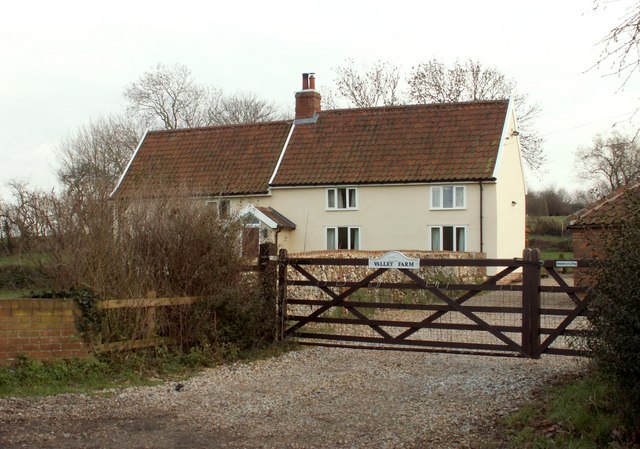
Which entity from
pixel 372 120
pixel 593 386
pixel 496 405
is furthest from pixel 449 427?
pixel 372 120

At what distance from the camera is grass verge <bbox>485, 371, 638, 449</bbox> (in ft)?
21.2

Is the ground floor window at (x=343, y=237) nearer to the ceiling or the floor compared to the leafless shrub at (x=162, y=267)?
nearer to the ceiling

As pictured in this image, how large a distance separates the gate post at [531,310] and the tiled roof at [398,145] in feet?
59.5

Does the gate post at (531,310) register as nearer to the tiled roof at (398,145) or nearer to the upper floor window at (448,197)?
the tiled roof at (398,145)

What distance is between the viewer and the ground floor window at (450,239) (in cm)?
2972

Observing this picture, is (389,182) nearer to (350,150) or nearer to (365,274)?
(350,150)

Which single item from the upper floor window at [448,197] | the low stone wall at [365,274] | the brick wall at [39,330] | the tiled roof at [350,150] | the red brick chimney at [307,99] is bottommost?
the brick wall at [39,330]

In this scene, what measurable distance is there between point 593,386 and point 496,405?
117 centimetres

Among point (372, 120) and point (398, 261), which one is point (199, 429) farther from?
point (372, 120)

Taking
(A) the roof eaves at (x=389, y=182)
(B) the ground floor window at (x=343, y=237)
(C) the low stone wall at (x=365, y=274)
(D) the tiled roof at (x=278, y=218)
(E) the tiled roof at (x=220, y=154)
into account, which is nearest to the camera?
(C) the low stone wall at (x=365, y=274)

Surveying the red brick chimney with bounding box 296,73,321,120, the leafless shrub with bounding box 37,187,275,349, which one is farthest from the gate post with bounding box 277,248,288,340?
the red brick chimney with bounding box 296,73,321,120

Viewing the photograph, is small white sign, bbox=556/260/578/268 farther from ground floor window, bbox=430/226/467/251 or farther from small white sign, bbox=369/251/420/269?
ground floor window, bbox=430/226/467/251

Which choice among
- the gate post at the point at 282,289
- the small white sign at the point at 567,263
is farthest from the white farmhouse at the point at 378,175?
the small white sign at the point at 567,263

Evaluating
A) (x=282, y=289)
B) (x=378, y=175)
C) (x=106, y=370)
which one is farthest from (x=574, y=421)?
(x=378, y=175)
